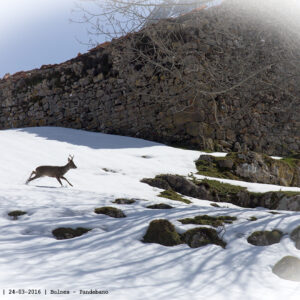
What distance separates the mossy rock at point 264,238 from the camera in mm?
3943

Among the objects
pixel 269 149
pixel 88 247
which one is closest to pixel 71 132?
pixel 269 149

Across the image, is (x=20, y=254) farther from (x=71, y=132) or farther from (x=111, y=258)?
(x=71, y=132)

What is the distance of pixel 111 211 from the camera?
479 centimetres


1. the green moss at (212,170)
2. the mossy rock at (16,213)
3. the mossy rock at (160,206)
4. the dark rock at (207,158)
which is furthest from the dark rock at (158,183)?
the mossy rock at (16,213)

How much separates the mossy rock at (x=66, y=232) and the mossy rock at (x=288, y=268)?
2.18 metres

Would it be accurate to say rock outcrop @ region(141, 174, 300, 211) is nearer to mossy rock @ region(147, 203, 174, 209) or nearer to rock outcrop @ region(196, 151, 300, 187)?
rock outcrop @ region(196, 151, 300, 187)

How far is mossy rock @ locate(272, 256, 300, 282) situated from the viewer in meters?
3.17

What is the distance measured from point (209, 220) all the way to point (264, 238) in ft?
2.50

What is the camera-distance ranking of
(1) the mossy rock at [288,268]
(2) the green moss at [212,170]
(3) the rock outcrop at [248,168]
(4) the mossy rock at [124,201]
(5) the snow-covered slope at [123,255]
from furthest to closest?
(3) the rock outcrop at [248,168] → (2) the green moss at [212,170] → (4) the mossy rock at [124,201] → (1) the mossy rock at [288,268] → (5) the snow-covered slope at [123,255]

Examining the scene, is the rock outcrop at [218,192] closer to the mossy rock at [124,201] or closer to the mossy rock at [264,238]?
the mossy rock at [124,201]

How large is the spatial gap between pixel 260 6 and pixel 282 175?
557 cm

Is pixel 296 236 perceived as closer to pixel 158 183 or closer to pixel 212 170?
pixel 158 183

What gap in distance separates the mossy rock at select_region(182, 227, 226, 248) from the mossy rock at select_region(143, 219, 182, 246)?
0.39ft

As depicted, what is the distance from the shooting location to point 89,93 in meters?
14.4
